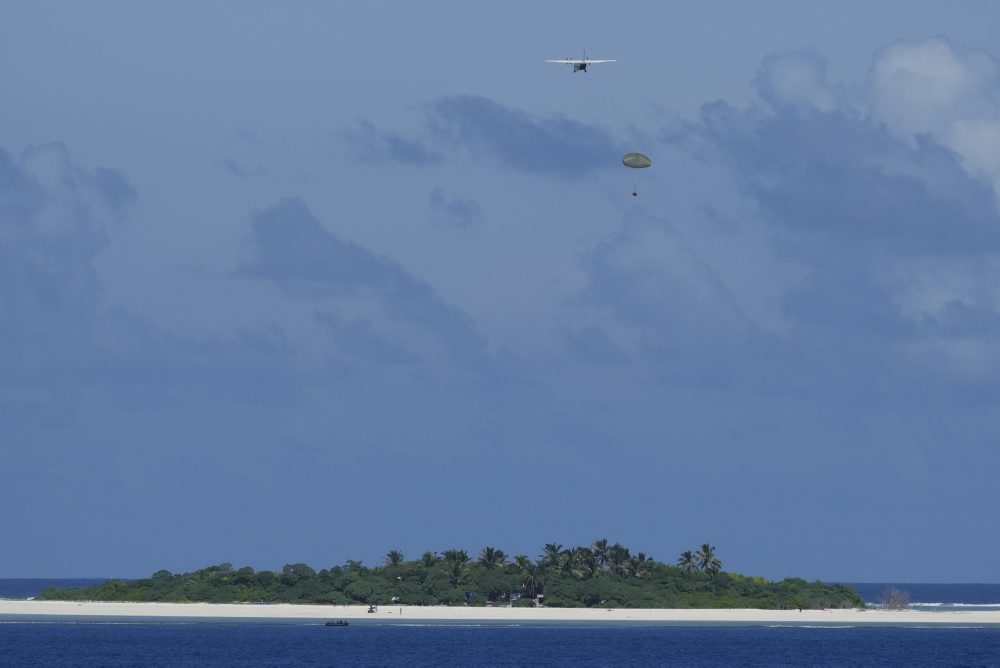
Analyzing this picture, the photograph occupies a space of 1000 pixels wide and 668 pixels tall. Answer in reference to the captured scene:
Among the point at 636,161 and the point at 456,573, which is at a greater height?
the point at 636,161

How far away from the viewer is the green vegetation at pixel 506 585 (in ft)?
552

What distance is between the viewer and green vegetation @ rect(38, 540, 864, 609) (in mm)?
168250

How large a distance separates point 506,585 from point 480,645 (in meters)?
36.7

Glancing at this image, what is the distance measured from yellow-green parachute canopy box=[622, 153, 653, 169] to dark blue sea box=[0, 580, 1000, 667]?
131 ft

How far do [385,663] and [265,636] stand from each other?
31.2 meters

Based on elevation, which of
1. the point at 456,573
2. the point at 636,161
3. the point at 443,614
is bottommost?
the point at 443,614

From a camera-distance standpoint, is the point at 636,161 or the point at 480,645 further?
the point at 480,645

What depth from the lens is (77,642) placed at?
136 meters

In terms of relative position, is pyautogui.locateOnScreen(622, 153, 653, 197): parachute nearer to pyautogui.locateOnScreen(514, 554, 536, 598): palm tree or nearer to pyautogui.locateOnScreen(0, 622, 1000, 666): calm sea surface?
pyautogui.locateOnScreen(0, 622, 1000, 666): calm sea surface

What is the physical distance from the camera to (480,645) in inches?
5221

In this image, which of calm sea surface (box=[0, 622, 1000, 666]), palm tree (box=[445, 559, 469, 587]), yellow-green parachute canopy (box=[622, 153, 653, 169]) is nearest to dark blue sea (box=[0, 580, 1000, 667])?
calm sea surface (box=[0, 622, 1000, 666])

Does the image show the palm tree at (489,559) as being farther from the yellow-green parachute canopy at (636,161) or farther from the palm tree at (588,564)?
the yellow-green parachute canopy at (636,161)

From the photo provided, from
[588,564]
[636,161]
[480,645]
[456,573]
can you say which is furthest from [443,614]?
[636,161]

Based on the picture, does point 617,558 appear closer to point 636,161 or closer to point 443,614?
point 443,614
